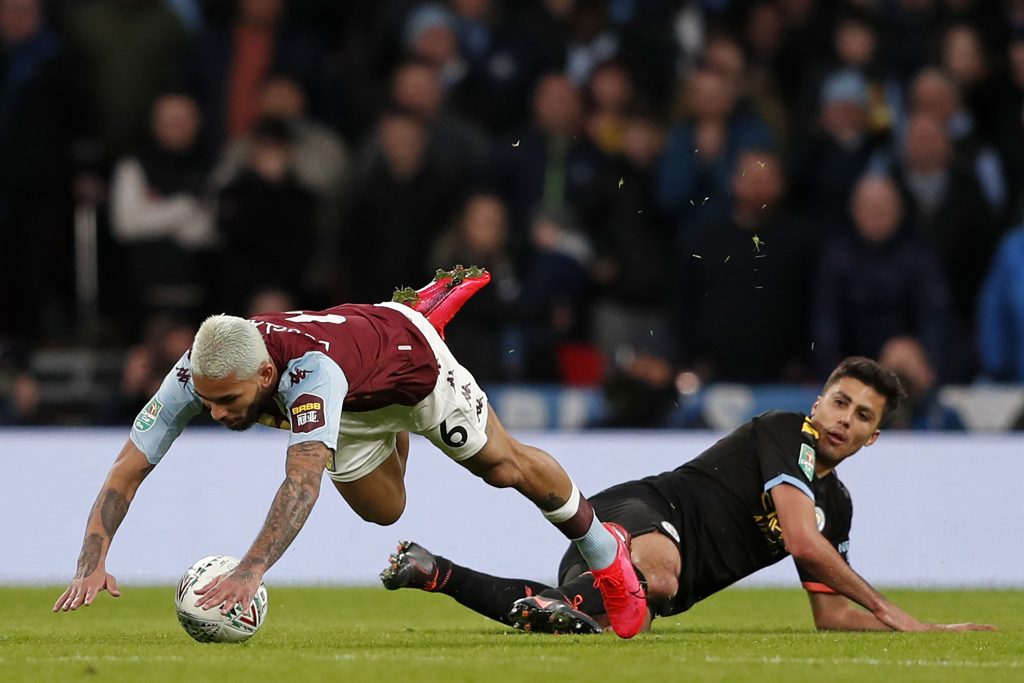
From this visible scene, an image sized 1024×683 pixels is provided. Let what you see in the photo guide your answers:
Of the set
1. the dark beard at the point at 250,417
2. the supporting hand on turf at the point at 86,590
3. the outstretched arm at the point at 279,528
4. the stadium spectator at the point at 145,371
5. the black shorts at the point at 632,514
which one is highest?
the dark beard at the point at 250,417

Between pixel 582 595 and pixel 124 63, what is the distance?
8.03 meters

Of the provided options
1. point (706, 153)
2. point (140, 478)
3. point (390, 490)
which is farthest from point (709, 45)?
point (140, 478)

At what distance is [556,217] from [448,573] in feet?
18.7

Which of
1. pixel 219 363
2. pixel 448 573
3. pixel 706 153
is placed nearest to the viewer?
pixel 219 363

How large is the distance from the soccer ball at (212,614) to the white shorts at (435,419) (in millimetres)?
634

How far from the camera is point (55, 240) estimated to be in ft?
47.0

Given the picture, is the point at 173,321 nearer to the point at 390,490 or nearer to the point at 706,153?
the point at 706,153

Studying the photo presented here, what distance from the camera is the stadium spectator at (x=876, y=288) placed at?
1306 centimetres

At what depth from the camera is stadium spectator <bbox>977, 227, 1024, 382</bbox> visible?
13227mm

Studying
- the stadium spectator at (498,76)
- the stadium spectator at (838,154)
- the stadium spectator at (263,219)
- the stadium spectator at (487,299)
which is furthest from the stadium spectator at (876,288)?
the stadium spectator at (263,219)

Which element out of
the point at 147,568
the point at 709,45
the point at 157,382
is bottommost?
the point at 147,568

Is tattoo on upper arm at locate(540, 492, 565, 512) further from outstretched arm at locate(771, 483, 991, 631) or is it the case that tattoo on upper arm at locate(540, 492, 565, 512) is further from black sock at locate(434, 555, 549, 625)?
outstretched arm at locate(771, 483, 991, 631)

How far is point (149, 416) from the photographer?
7473 millimetres

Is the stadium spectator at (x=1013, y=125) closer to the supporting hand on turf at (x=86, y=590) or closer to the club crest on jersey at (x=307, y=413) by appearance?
the club crest on jersey at (x=307, y=413)
